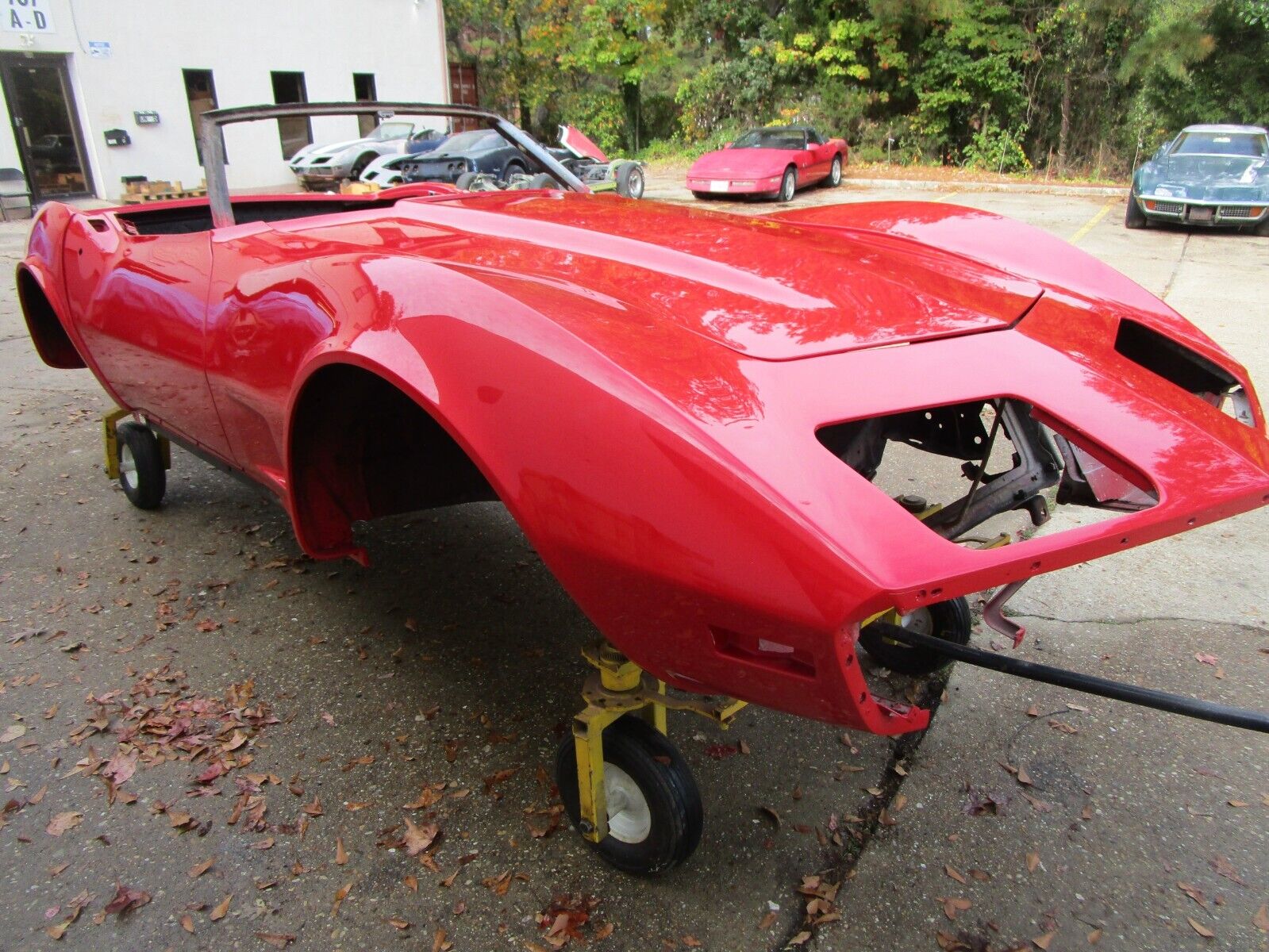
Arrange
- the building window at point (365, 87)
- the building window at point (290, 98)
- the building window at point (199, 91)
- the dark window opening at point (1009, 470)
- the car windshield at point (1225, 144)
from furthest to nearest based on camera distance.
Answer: the building window at point (365, 87) → the building window at point (290, 98) → the building window at point (199, 91) → the car windshield at point (1225, 144) → the dark window opening at point (1009, 470)

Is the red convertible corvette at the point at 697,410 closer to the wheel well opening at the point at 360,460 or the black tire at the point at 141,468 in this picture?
the wheel well opening at the point at 360,460

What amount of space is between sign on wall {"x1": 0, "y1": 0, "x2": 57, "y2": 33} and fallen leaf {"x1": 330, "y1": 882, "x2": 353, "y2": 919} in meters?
16.6

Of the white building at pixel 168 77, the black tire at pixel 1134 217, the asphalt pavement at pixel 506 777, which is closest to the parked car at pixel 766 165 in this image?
the white building at pixel 168 77

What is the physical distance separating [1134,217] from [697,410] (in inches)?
511

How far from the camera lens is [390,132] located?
1455 centimetres

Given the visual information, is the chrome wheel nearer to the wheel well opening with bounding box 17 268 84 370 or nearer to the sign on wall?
the wheel well opening with bounding box 17 268 84 370

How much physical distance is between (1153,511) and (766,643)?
0.71 m

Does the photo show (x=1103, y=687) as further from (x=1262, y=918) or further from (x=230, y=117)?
(x=230, y=117)

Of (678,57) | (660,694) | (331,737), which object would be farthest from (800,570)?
(678,57)

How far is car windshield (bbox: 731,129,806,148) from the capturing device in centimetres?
1513

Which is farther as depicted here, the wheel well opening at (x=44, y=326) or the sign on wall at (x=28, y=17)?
the sign on wall at (x=28, y=17)

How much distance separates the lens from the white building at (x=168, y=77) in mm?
14141

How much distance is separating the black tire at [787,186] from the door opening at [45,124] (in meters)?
11.8

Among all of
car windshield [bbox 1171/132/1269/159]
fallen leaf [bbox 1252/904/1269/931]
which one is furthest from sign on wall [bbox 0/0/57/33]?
fallen leaf [bbox 1252/904/1269/931]
